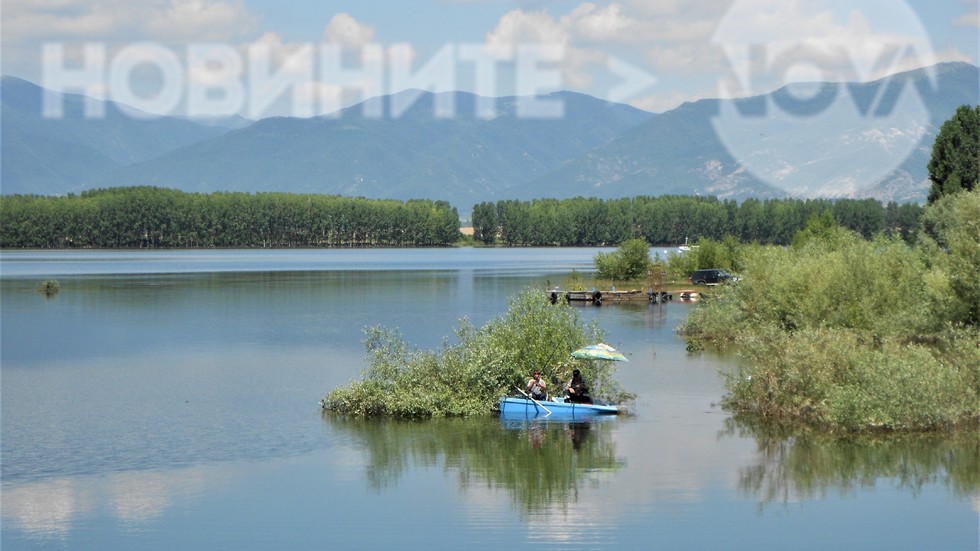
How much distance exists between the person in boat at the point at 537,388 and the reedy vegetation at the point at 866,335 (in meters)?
7.22

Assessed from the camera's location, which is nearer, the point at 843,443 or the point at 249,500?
the point at 249,500

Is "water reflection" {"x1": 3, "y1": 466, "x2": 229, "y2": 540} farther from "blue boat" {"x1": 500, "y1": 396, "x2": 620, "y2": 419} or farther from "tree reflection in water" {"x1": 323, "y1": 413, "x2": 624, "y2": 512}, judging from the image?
"blue boat" {"x1": 500, "y1": 396, "x2": 620, "y2": 419}

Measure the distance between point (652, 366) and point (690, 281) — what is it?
5843cm

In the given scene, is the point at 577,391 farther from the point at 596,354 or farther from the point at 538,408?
the point at 538,408

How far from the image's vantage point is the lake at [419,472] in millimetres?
27000

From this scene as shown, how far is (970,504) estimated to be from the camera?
2942 centimetres

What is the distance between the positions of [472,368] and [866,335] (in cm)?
1747

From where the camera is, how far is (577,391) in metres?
41.1

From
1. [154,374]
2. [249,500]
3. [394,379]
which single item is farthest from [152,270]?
[249,500]

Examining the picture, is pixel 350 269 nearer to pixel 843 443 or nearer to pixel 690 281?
pixel 690 281

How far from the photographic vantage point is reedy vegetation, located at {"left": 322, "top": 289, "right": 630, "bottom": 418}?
134 ft

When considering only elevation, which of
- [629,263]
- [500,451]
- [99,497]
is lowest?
[99,497]

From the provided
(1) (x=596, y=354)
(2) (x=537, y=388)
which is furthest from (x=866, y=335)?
(2) (x=537, y=388)

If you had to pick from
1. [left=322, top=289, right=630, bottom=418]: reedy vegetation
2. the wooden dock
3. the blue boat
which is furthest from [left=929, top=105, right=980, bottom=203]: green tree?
the blue boat
